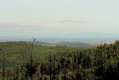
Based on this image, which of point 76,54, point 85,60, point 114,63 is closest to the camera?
point 114,63

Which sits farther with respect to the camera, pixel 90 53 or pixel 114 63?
pixel 90 53

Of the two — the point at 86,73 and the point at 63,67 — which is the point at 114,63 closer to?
the point at 86,73

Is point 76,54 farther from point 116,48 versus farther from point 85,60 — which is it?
point 116,48

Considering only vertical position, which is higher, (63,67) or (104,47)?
(104,47)

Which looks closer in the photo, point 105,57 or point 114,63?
point 114,63

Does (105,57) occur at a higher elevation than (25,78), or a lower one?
higher

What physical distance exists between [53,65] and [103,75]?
155 ft

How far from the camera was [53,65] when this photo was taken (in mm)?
145000

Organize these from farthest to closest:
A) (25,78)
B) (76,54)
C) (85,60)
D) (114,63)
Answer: (76,54) < (85,60) < (25,78) < (114,63)

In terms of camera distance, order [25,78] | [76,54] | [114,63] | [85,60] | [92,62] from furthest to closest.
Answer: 1. [76,54]
2. [85,60]
3. [92,62]
4. [25,78]
5. [114,63]

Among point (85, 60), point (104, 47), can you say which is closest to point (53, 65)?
point (85, 60)

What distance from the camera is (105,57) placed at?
129375mm

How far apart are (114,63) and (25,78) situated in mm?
41943

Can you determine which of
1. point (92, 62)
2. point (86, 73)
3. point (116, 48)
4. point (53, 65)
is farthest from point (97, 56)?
point (86, 73)
